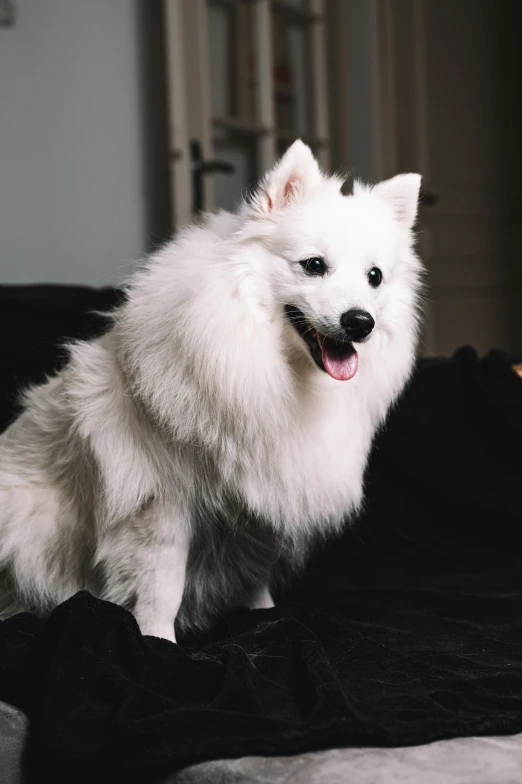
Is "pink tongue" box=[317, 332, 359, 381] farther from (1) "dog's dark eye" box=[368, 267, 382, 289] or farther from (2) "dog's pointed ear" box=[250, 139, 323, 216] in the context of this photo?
(2) "dog's pointed ear" box=[250, 139, 323, 216]

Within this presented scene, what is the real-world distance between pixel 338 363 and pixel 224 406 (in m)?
0.24

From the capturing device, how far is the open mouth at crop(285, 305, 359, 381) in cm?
163

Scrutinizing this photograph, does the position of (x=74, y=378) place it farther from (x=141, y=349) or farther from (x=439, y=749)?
(x=439, y=749)

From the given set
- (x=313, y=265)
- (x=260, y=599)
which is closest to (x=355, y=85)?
(x=313, y=265)

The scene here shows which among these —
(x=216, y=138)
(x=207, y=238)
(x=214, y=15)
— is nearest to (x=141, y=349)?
(x=207, y=238)

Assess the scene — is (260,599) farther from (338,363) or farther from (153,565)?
(338,363)

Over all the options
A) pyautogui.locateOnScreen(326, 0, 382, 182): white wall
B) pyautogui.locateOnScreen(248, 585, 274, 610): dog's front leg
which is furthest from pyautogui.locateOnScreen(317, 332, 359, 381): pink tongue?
pyautogui.locateOnScreen(326, 0, 382, 182): white wall

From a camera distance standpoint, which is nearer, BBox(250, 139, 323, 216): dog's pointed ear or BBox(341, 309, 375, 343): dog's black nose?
BBox(341, 309, 375, 343): dog's black nose

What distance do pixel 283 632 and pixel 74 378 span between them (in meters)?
0.69

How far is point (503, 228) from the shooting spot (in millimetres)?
6172

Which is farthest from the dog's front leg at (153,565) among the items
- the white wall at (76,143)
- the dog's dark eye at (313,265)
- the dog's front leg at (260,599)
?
the white wall at (76,143)

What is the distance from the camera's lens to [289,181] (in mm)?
1726

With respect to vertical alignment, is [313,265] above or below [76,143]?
below

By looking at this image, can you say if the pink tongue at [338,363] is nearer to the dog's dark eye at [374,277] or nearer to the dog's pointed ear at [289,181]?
the dog's dark eye at [374,277]
